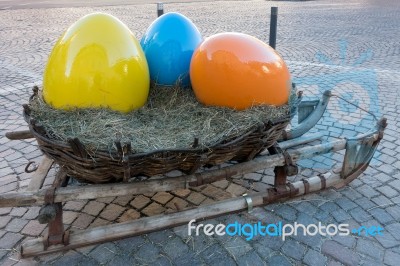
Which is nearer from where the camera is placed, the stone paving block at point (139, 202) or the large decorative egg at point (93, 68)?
the large decorative egg at point (93, 68)

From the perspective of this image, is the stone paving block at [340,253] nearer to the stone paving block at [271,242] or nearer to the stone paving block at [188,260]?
the stone paving block at [271,242]

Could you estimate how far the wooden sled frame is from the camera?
2105 mm

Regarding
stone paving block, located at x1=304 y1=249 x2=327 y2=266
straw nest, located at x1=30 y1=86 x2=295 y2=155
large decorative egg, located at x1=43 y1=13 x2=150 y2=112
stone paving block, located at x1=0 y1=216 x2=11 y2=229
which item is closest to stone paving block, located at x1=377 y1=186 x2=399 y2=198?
stone paving block, located at x1=304 y1=249 x2=327 y2=266

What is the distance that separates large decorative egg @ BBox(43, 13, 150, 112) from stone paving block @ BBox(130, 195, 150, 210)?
2.26 ft

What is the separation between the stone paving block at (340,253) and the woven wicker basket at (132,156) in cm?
73

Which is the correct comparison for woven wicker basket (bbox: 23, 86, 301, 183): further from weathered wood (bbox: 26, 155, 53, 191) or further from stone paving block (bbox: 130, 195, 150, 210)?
stone paving block (bbox: 130, 195, 150, 210)

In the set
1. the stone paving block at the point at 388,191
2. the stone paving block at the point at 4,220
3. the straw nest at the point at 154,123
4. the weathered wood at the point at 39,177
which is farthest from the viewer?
the stone paving block at the point at 388,191

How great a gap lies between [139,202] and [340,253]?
133 centimetres

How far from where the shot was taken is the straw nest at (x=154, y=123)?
2.05 m

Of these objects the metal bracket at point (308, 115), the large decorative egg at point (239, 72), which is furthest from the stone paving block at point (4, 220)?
the metal bracket at point (308, 115)

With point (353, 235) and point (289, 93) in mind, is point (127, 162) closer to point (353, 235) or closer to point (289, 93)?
point (289, 93)

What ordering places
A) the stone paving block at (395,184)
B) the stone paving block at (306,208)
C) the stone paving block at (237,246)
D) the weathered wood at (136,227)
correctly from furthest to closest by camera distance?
the stone paving block at (395,184), the stone paving block at (306,208), the stone paving block at (237,246), the weathered wood at (136,227)

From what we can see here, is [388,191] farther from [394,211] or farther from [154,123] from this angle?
[154,123]

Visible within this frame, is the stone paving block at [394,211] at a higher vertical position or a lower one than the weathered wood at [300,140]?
lower
